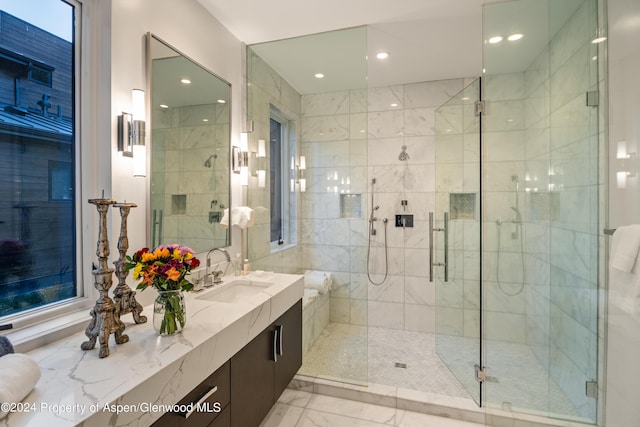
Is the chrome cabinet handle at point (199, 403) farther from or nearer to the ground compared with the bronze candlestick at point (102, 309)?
nearer to the ground

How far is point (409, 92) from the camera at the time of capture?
337 cm

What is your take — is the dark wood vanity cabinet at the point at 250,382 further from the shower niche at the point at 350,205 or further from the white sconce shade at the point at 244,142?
the white sconce shade at the point at 244,142

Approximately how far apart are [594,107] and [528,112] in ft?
1.04

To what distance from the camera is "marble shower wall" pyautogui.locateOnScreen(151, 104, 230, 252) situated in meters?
1.75

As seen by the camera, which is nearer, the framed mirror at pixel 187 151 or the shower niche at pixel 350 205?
the framed mirror at pixel 187 151

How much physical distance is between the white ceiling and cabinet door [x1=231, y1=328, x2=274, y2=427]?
84.2 inches

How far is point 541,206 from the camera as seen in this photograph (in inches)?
73.6

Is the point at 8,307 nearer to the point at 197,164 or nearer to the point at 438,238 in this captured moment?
the point at 197,164

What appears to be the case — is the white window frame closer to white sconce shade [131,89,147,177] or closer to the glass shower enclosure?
white sconce shade [131,89,147,177]

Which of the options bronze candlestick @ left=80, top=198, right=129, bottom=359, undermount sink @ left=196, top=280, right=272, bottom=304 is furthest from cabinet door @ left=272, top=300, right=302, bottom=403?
bronze candlestick @ left=80, top=198, right=129, bottom=359

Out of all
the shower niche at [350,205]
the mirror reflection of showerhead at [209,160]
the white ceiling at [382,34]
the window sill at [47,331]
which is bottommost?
the window sill at [47,331]

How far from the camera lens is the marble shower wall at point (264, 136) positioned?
2582 mm

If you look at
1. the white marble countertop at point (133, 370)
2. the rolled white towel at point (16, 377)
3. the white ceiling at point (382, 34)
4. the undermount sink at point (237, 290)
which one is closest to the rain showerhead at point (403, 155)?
the white ceiling at point (382, 34)

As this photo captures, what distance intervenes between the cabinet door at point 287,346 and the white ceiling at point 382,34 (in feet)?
6.43
